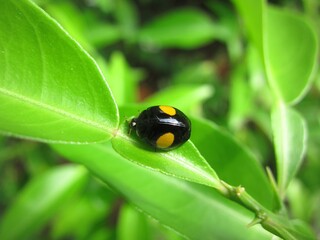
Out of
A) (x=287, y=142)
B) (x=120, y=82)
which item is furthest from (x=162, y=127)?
(x=120, y=82)

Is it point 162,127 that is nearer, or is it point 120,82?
point 162,127

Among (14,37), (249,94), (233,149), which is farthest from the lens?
(249,94)

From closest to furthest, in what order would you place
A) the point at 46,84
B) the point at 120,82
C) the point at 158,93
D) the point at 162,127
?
the point at 46,84 → the point at 162,127 → the point at 120,82 → the point at 158,93

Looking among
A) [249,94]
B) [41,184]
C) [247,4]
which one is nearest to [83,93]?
[247,4]

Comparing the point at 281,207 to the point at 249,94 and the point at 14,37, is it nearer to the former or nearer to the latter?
the point at 14,37

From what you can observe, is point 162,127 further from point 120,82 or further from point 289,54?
point 120,82

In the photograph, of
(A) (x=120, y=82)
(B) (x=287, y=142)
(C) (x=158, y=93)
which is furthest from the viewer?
(C) (x=158, y=93)

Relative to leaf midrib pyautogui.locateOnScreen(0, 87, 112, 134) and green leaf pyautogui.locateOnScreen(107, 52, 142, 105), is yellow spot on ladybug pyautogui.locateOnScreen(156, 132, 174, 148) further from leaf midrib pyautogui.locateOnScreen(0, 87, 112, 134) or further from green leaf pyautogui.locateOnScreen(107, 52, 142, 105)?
green leaf pyautogui.locateOnScreen(107, 52, 142, 105)

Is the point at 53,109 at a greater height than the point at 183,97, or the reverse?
the point at 53,109
